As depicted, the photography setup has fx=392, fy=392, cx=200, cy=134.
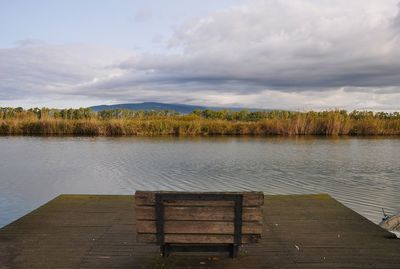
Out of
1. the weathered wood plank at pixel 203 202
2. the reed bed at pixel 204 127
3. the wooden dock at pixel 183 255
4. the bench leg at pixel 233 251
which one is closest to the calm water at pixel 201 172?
the wooden dock at pixel 183 255

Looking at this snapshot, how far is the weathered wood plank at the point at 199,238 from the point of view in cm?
377

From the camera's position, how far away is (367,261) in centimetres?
426

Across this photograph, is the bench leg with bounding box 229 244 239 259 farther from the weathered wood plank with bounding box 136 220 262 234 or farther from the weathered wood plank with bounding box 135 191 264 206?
the weathered wood plank with bounding box 135 191 264 206

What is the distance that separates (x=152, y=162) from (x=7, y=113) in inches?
1012

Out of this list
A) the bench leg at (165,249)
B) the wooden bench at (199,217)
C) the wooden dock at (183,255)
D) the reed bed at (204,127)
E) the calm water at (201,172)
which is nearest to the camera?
the wooden bench at (199,217)

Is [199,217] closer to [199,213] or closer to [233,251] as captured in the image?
[199,213]

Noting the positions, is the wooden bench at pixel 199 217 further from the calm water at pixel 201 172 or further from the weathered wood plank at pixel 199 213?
the calm water at pixel 201 172

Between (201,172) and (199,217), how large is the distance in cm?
927

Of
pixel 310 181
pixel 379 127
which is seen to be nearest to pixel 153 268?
pixel 310 181

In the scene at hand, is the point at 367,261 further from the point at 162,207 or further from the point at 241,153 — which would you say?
the point at 241,153

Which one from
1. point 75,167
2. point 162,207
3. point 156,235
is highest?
point 162,207

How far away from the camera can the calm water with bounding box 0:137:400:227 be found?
9.98 metres

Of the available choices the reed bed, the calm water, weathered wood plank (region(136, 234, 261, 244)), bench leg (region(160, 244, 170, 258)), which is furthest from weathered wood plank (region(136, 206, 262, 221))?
the reed bed

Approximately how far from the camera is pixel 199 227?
12.2 feet
